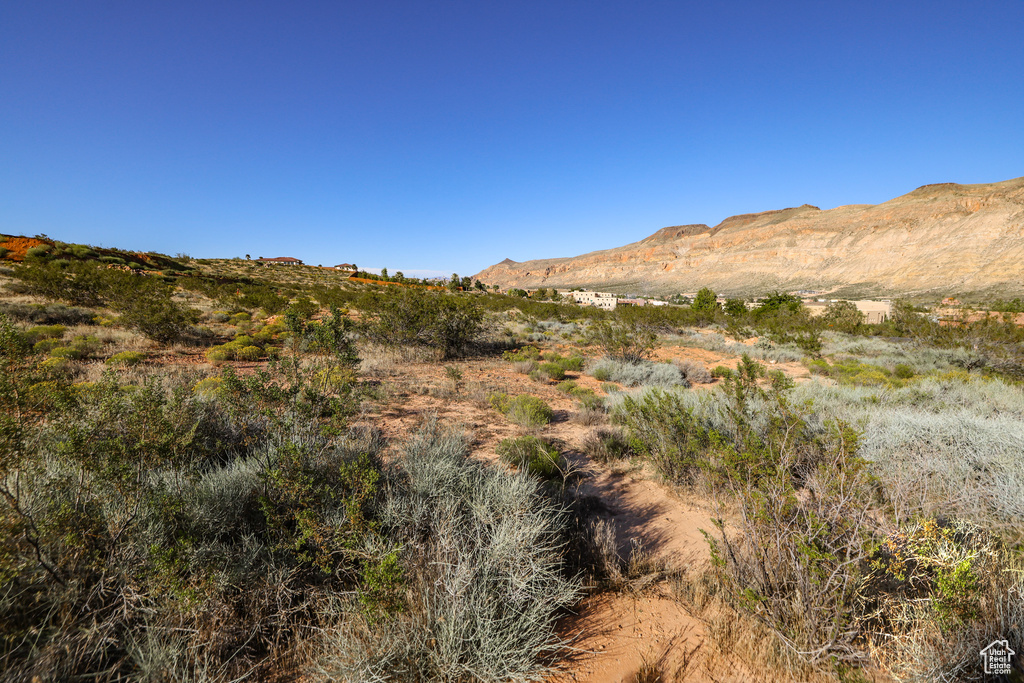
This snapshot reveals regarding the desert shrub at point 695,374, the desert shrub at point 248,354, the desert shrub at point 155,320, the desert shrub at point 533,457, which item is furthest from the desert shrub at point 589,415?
the desert shrub at point 155,320

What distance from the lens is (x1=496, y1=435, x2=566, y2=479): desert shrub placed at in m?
4.27

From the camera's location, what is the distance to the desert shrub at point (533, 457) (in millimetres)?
4270

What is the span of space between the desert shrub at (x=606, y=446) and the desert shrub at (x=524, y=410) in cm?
90

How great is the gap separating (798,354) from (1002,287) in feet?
165

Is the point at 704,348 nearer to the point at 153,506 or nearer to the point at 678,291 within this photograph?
the point at 153,506

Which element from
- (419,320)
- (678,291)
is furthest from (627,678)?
(678,291)

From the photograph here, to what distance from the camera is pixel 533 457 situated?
173 inches

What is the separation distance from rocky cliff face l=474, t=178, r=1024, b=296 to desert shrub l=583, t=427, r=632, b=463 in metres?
58.3

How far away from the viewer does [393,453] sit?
172 inches

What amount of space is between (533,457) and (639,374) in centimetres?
555

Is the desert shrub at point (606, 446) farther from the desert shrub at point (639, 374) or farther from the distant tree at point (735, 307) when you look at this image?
the distant tree at point (735, 307)

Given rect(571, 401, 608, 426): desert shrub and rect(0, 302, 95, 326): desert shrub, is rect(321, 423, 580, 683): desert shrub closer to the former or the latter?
rect(571, 401, 608, 426): desert shrub

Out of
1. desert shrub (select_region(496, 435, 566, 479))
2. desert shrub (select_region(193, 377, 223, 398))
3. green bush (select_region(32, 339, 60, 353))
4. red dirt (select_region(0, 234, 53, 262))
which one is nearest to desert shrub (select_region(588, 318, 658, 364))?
desert shrub (select_region(496, 435, 566, 479))

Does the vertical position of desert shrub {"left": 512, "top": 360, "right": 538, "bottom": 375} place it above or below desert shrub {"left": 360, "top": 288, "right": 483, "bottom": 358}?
below
